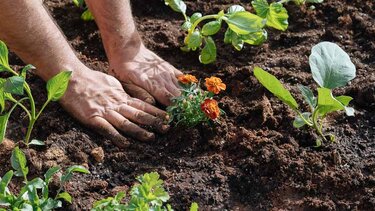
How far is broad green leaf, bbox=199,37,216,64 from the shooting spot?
3.12 metres

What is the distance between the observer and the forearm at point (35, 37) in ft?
8.97

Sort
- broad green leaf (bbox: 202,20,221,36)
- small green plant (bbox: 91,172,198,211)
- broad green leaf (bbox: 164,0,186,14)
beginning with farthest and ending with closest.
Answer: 1. broad green leaf (bbox: 164,0,186,14)
2. broad green leaf (bbox: 202,20,221,36)
3. small green plant (bbox: 91,172,198,211)

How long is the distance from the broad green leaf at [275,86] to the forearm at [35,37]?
0.74 meters

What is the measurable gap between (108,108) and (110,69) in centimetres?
28

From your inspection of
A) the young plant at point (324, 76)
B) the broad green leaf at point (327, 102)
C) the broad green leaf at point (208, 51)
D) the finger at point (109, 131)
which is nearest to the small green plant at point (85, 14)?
the broad green leaf at point (208, 51)

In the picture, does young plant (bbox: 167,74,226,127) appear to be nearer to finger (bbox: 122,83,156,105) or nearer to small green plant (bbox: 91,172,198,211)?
finger (bbox: 122,83,156,105)

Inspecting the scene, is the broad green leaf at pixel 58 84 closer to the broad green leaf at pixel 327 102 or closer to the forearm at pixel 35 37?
the forearm at pixel 35 37

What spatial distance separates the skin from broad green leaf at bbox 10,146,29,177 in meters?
0.46

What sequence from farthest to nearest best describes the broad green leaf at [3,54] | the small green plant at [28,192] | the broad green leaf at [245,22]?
the broad green leaf at [245,22], the broad green leaf at [3,54], the small green plant at [28,192]

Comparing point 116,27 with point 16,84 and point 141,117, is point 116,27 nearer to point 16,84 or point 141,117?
point 141,117

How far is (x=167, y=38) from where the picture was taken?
337 centimetres

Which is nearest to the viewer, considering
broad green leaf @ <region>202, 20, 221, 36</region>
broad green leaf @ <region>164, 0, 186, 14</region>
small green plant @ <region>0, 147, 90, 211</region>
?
small green plant @ <region>0, 147, 90, 211</region>

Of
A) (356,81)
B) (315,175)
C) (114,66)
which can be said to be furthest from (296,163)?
(114,66)

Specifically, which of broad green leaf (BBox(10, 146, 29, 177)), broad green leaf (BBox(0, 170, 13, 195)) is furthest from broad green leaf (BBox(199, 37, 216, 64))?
broad green leaf (BBox(0, 170, 13, 195))
